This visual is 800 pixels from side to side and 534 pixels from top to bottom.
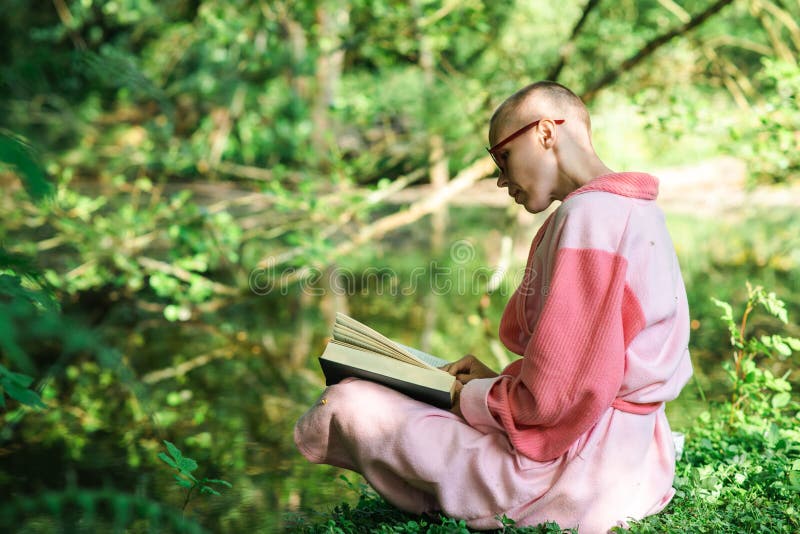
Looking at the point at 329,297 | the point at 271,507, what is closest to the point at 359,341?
the point at 271,507

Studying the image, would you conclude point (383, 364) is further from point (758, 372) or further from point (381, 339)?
point (758, 372)

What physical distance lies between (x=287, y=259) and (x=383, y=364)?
3.91 meters

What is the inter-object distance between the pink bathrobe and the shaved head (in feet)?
0.72

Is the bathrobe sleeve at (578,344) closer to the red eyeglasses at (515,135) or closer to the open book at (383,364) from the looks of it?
the open book at (383,364)

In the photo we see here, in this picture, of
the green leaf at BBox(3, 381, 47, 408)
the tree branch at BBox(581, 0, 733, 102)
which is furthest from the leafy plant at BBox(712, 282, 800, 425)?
the tree branch at BBox(581, 0, 733, 102)

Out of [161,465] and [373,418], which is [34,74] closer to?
[373,418]

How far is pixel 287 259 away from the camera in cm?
604

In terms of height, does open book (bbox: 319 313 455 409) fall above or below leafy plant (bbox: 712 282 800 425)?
above

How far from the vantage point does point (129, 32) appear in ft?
37.6

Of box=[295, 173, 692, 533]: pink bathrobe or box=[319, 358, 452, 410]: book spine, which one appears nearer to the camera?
box=[295, 173, 692, 533]: pink bathrobe

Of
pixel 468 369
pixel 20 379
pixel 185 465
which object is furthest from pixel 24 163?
pixel 468 369

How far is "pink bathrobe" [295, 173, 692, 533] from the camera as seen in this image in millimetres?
2027

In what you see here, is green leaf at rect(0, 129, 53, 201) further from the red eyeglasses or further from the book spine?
the red eyeglasses

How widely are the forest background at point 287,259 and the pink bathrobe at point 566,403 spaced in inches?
11.4
